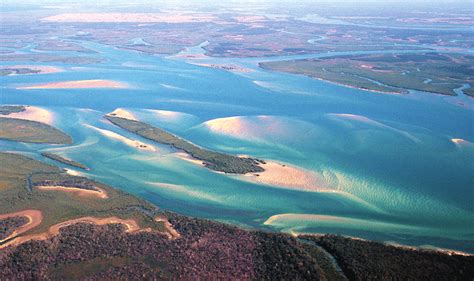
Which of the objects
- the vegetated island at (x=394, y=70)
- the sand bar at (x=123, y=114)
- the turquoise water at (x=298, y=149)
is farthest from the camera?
the vegetated island at (x=394, y=70)

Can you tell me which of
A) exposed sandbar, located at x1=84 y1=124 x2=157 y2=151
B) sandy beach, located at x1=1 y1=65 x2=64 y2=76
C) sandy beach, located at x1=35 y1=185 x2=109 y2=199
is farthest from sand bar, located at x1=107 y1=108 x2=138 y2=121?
sandy beach, located at x1=1 y1=65 x2=64 y2=76

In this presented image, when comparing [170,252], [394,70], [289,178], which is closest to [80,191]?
[170,252]

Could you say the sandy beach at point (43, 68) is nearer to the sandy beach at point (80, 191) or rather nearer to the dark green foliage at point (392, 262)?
the sandy beach at point (80, 191)

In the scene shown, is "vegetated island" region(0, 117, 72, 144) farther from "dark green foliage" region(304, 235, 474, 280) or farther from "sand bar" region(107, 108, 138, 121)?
"dark green foliage" region(304, 235, 474, 280)

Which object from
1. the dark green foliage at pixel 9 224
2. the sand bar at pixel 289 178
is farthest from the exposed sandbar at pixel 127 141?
the dark green foliage at pixel 9 224

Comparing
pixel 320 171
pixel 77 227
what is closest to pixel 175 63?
pixel 320 171

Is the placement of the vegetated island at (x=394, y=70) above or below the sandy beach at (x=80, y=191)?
above
